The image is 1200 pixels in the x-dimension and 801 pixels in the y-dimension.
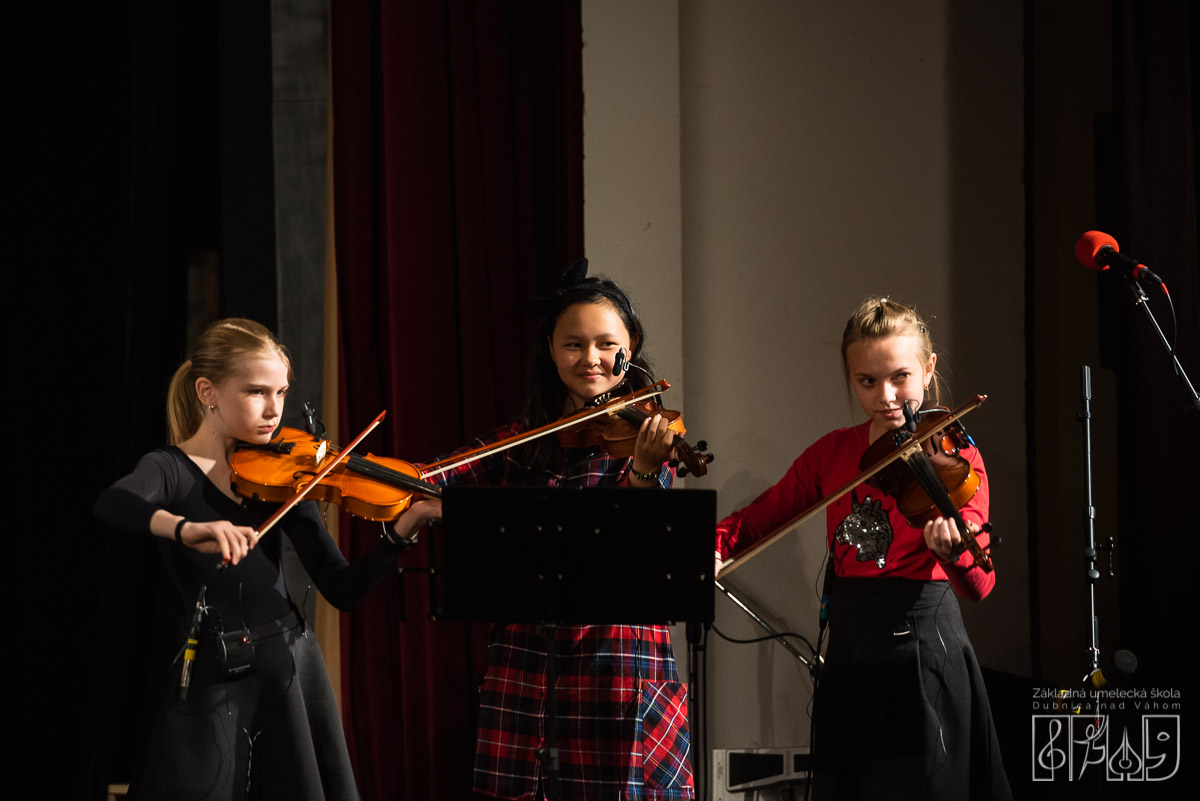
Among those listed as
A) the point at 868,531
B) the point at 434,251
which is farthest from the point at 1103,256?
the point at 434,251

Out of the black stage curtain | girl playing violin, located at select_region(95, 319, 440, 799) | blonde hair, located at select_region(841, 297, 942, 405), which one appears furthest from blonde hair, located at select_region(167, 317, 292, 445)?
the black stage curtain

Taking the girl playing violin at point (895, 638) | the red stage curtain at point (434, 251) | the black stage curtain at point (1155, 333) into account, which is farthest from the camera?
the red stage curtain at point (434, 251)

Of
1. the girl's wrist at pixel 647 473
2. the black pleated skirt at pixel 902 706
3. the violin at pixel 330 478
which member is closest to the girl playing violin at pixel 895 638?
the black pleated skirt at pixel 902 706

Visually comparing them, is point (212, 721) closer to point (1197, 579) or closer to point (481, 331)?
point (481, 331)

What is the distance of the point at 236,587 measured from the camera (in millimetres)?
1779

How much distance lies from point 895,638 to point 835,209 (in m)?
1.52

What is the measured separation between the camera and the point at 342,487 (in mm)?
1800

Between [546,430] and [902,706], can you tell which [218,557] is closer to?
[546,430]

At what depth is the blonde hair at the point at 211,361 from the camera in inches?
72.2

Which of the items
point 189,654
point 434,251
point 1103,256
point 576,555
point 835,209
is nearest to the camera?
point 576,555

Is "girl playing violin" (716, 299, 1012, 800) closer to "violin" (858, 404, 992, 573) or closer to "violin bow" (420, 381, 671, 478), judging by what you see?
"violin" (858, 404, 992, 573)

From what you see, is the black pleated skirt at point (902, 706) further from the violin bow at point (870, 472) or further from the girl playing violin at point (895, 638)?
the violin bow at point (870, 472)

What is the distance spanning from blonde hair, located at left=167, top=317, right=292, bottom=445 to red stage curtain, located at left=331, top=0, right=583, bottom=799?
29.9 inches

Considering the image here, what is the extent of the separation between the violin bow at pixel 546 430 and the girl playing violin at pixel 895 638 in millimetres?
292
